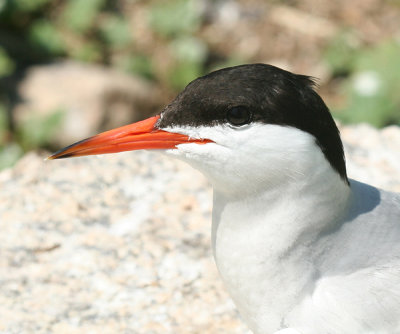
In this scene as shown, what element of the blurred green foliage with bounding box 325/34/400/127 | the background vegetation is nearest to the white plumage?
the blurred green foliage with bounding box 325/34/400/127

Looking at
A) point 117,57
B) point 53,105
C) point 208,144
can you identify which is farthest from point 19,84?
point 208,144

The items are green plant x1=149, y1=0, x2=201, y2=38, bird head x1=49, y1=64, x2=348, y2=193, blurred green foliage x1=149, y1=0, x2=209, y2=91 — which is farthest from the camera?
green plant x1=149, y1=0, x2=201, y2=38

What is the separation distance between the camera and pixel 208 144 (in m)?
2.62

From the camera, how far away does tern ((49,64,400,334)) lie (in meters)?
2.56

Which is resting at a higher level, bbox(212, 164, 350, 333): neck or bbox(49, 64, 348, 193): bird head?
bbox(49, 64, 348, 193): bird head

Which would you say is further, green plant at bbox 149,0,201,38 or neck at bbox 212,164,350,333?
green plant at bbox 149,0,201,38

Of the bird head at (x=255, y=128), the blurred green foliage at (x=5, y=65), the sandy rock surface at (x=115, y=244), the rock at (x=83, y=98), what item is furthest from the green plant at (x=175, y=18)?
the bird head at (x=255, y=128)

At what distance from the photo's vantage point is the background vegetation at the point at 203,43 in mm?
5887

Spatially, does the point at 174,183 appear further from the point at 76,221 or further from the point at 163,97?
the point at 163,97

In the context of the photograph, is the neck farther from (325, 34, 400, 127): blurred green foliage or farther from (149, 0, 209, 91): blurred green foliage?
(149, 0, 209, 91): blurred green foliage

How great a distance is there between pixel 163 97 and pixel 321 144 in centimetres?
423

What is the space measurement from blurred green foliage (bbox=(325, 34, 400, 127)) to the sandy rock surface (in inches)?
40.3

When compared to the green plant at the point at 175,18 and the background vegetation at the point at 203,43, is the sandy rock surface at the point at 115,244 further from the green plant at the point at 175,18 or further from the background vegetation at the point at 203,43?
the green plant at the point at 175,18

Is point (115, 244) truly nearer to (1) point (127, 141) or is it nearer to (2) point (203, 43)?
(1) point (127, 141)
